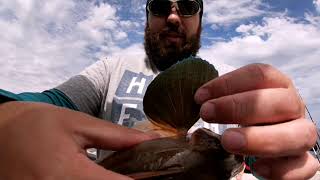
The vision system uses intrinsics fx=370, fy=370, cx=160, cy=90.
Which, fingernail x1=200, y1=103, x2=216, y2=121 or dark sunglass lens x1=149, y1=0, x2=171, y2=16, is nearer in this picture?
fingernail x1=200, y1=103, x2=216, y2=121

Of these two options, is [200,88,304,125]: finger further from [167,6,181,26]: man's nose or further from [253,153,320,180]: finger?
[167,6,181,26]: man's nose

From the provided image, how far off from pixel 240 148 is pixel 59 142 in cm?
58

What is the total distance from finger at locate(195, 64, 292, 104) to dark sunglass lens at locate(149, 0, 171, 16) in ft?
8.70

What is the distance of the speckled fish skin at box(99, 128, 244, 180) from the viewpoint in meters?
1.21

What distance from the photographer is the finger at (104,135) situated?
1111mm

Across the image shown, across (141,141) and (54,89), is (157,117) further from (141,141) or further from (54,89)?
(54,89)

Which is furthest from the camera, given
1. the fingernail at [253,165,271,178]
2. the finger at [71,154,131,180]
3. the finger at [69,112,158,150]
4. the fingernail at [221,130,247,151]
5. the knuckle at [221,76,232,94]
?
the fingernail at [253,165,271,178]

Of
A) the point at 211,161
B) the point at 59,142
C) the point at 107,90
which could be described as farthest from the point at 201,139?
the point at 107,90

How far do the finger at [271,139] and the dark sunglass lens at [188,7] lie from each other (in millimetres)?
2678

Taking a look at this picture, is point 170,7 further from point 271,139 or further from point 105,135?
point 105,135

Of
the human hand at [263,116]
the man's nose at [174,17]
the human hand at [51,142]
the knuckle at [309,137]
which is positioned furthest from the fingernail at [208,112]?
the man's nose at [174,17]

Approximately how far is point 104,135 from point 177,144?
0.90 ft

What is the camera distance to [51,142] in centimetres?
104

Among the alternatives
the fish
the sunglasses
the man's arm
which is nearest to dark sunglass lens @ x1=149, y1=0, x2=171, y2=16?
the sunglasses
